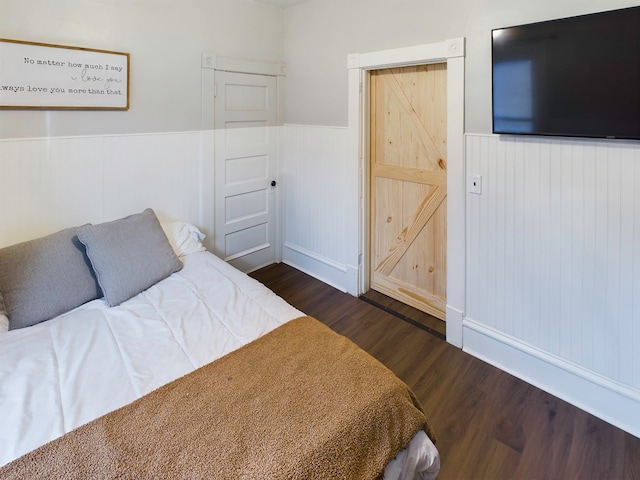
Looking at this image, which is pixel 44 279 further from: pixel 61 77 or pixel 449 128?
pixel 449 128

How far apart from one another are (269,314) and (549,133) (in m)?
1.69

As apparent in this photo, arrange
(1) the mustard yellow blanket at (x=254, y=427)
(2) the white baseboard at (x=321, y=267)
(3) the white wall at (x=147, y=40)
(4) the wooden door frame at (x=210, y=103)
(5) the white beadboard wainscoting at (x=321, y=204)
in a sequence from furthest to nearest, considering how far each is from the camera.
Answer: (2) the white baseboard at (x=321, y=267) < (5) the white beadboard wainscoting at (x=321, y=204) < (4) the wooden door frame at (x=210, y=103) < (3) the white wall at (x=147, y=40) < (1) the mustard yellow blanket at (x=254, y=427)

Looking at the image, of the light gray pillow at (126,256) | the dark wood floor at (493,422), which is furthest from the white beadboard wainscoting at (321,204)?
the light gray pillow at (126,256)

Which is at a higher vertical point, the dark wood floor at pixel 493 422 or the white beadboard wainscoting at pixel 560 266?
the white beadboard wainscoting at pixel 560 266

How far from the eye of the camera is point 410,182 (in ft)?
9.71

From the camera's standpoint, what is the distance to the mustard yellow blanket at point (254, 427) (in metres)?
1.06

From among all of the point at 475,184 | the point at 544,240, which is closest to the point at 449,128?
the point at 475,184

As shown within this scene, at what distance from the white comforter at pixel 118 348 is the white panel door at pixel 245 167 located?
48.2 inches

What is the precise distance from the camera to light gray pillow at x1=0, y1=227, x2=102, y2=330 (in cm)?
188

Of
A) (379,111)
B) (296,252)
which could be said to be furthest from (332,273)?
(379,111)

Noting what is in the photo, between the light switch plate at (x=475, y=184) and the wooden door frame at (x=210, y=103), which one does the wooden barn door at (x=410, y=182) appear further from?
the wooden door frame at (x=210, y=103)

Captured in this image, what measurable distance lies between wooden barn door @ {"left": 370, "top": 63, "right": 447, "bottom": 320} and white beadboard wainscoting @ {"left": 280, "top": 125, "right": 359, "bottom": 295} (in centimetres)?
23

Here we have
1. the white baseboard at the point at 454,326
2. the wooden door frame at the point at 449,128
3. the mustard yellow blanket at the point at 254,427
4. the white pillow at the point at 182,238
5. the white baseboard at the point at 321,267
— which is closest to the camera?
the mustard yellow blanket at the point at 254,427

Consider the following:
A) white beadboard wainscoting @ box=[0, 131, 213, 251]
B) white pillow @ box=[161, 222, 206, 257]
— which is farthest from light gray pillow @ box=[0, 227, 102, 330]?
white pillow @ box=[161, 222, 206, 257]
